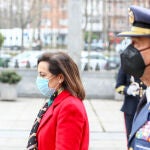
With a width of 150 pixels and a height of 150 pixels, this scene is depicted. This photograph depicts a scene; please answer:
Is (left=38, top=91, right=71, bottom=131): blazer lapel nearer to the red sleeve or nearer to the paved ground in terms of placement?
the red sleeve

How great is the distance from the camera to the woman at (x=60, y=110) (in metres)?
3.57

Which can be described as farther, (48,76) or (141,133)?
(48,76)

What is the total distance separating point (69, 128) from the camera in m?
3.55

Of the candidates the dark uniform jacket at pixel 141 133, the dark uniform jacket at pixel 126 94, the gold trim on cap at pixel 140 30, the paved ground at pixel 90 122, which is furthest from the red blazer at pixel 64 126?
the paved ground at pixel 90 122

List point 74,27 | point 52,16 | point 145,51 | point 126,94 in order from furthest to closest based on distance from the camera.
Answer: point 52,16, point 74,27, point 126,94, point 145,51

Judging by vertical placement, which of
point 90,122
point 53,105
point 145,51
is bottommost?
point 90,122

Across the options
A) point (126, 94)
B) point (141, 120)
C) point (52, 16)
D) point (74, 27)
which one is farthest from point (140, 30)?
point (52, 16)

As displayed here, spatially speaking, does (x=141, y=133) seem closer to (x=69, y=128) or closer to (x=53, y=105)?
(x=69, y=128)

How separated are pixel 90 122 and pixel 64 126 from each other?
818 centimetres

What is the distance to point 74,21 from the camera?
16.8 meters

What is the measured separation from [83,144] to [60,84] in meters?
0.46

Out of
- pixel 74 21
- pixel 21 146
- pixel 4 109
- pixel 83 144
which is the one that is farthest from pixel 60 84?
pixel 74 21

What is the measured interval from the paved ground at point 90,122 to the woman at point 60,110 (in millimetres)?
4990

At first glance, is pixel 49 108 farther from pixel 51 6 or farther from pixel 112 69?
pixel 51 6
